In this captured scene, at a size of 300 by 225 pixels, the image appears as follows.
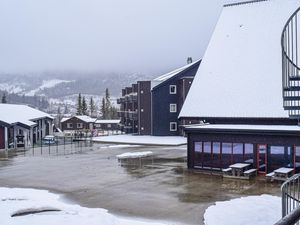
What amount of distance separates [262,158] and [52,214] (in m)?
12.6

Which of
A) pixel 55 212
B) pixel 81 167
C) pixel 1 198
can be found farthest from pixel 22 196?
pixel 81 167

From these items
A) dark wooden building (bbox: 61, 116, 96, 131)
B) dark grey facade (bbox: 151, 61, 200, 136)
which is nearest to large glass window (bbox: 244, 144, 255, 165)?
dark grey facade (bbox: 151, 61, 200, 136)

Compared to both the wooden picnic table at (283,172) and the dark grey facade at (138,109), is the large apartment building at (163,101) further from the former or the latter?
the wooden picnic table at (283,172)

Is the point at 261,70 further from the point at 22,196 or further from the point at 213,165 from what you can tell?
the point at 22,196

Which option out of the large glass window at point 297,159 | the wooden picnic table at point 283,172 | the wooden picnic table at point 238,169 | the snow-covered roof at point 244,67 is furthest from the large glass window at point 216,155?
the large glass window at point 297,159

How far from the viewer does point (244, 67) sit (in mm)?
26094

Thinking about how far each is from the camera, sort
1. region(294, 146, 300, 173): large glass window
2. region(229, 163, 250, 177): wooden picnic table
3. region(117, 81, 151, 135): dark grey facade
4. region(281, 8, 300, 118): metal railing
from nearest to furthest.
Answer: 1. region(281, 8, 300, 118): metal railing
2. region(294, 146, 300, 173): large glass window
3. region(229, 163, 250, 177): wooden picnic table
4. region(117, 81, 151, 135): dark grey facade

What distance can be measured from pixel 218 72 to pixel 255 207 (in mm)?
14542

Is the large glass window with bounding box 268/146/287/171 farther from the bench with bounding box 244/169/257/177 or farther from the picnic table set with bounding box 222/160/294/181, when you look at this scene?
the bench with bounding box 244/169/257/177

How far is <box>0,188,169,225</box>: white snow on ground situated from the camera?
12.0m

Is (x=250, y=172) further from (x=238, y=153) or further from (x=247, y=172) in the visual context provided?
(x=238, y=153)

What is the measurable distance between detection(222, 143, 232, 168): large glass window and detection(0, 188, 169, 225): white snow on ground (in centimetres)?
1016

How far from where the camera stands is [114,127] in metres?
90.2

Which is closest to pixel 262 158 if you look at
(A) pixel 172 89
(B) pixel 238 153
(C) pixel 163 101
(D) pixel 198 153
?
(B) pixel 238 153
